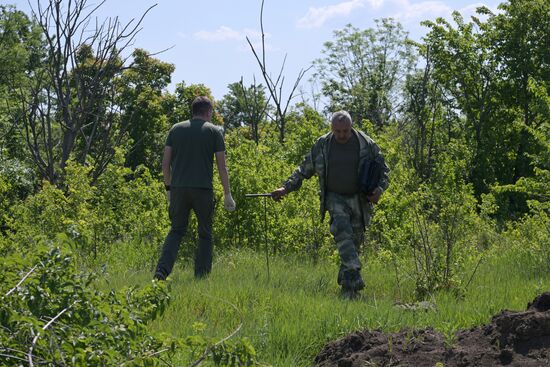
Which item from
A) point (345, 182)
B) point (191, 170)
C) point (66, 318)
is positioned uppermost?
point (191, 170)

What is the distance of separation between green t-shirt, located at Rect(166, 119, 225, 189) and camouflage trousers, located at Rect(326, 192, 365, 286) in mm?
1264

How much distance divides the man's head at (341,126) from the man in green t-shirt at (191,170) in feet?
3.88

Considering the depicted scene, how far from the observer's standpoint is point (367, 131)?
46.9 feet

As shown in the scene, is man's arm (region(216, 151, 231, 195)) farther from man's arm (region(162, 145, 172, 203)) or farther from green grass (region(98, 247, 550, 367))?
green grass (region(98, 247, 550, 367))

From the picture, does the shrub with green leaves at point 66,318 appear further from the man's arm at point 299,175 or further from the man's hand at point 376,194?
the man's arm at point 299,175

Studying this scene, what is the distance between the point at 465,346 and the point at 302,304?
2.00 metres

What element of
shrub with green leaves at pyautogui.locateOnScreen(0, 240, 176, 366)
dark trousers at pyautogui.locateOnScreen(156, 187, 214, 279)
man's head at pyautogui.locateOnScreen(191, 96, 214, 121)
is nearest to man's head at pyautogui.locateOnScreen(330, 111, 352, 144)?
man's head at pyautogui.locateOnScreen(191, 96, 214, 121)

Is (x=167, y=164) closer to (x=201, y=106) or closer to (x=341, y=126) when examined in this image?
(x=201, y=106)

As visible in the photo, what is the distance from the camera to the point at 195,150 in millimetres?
9242

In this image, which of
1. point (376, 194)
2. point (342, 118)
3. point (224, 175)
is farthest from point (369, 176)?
point (224, 175)

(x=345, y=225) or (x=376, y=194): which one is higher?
(x=376, y=194)

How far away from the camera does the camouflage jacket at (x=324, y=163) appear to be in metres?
9.04

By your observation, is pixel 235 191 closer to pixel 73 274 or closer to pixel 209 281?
pixel 209 281

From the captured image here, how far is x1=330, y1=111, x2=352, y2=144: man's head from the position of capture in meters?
8.82
